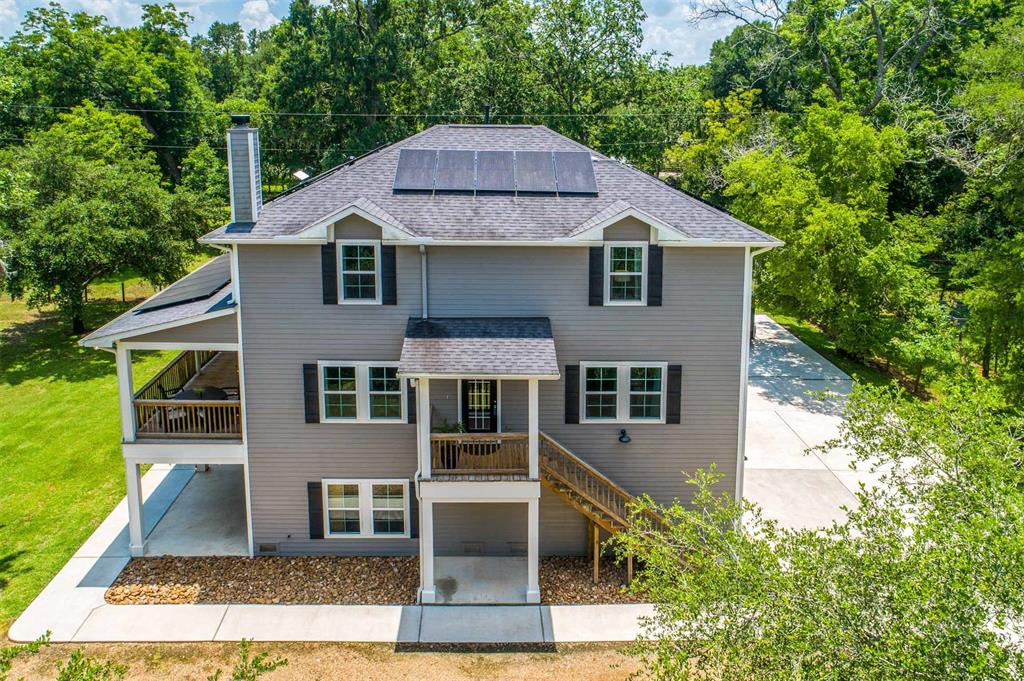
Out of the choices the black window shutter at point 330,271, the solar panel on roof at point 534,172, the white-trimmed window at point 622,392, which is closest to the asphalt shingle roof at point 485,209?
the solar panel on roof at point 534,172

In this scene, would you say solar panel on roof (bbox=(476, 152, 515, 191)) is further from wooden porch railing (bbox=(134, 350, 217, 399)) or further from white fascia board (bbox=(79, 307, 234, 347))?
wooden porch railing (bbox=(134, 350, 217, 399))

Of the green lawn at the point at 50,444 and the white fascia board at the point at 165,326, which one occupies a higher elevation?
the white fascia board at the point at 165,326

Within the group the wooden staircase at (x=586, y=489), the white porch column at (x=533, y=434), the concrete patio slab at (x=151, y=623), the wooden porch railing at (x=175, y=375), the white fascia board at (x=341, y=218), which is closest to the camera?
the concrete patio slab at (x=151, y=623)

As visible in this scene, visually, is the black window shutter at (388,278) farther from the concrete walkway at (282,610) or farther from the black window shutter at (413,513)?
the concrete walkway at (282,610)

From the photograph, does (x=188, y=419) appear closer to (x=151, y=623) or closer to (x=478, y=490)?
(x=151, y=623)

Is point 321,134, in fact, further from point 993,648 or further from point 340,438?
point 993,648

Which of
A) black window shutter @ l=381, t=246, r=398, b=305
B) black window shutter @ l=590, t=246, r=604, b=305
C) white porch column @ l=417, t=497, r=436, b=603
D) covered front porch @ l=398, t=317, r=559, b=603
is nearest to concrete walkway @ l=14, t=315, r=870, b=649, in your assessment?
white porch column @ l=417, t=497, r=436, b=603

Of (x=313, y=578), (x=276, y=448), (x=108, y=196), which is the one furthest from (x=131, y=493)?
(x=108, y=196)

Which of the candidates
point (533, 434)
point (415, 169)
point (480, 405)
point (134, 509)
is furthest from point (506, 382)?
point (134, 509)
